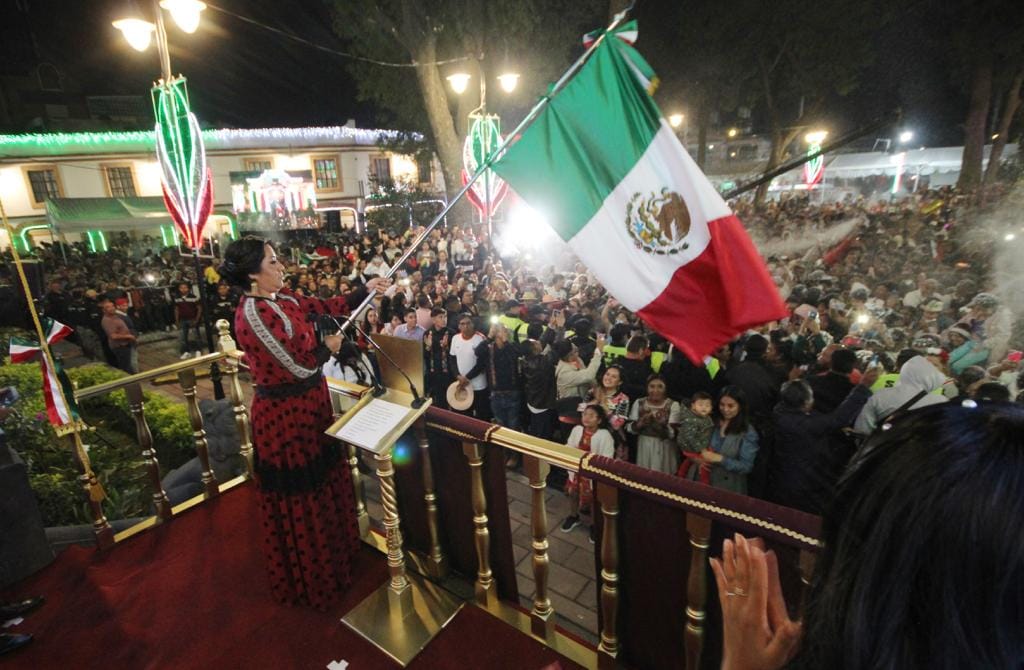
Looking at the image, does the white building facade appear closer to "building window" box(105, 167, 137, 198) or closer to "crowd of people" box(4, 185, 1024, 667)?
"building window" box(105, 167, 137, 198)

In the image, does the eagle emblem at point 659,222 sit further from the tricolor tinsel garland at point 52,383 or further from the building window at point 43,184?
the building window at point 43,184

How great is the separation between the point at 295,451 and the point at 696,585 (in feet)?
7.34

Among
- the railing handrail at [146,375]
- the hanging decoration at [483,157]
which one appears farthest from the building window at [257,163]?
the railing handrail at [146,375]

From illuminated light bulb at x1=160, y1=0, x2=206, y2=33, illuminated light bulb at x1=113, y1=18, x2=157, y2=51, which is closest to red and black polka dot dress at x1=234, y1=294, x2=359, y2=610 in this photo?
illuminated light bulb at x1=160, y1=0, x2=206, y2=33

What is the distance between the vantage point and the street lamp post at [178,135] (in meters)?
6.75

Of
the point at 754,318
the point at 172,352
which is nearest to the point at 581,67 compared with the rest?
the point at 754,318

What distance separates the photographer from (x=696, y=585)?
224 centimetres

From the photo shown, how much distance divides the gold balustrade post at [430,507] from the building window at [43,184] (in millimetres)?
35139

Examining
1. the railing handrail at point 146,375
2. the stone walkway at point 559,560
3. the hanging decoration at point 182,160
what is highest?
the hanging decoration at point 182,160

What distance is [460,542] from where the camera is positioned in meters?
3.34

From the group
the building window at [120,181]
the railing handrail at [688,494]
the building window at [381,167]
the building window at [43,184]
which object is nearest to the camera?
the railing handrail at [688,494]

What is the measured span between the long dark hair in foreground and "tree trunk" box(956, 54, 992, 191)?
27669mm

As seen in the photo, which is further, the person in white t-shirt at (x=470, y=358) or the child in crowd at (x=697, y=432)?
the person in white t-shirt at (x=470, y=358)

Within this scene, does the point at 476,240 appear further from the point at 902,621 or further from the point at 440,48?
the point at 902,621
